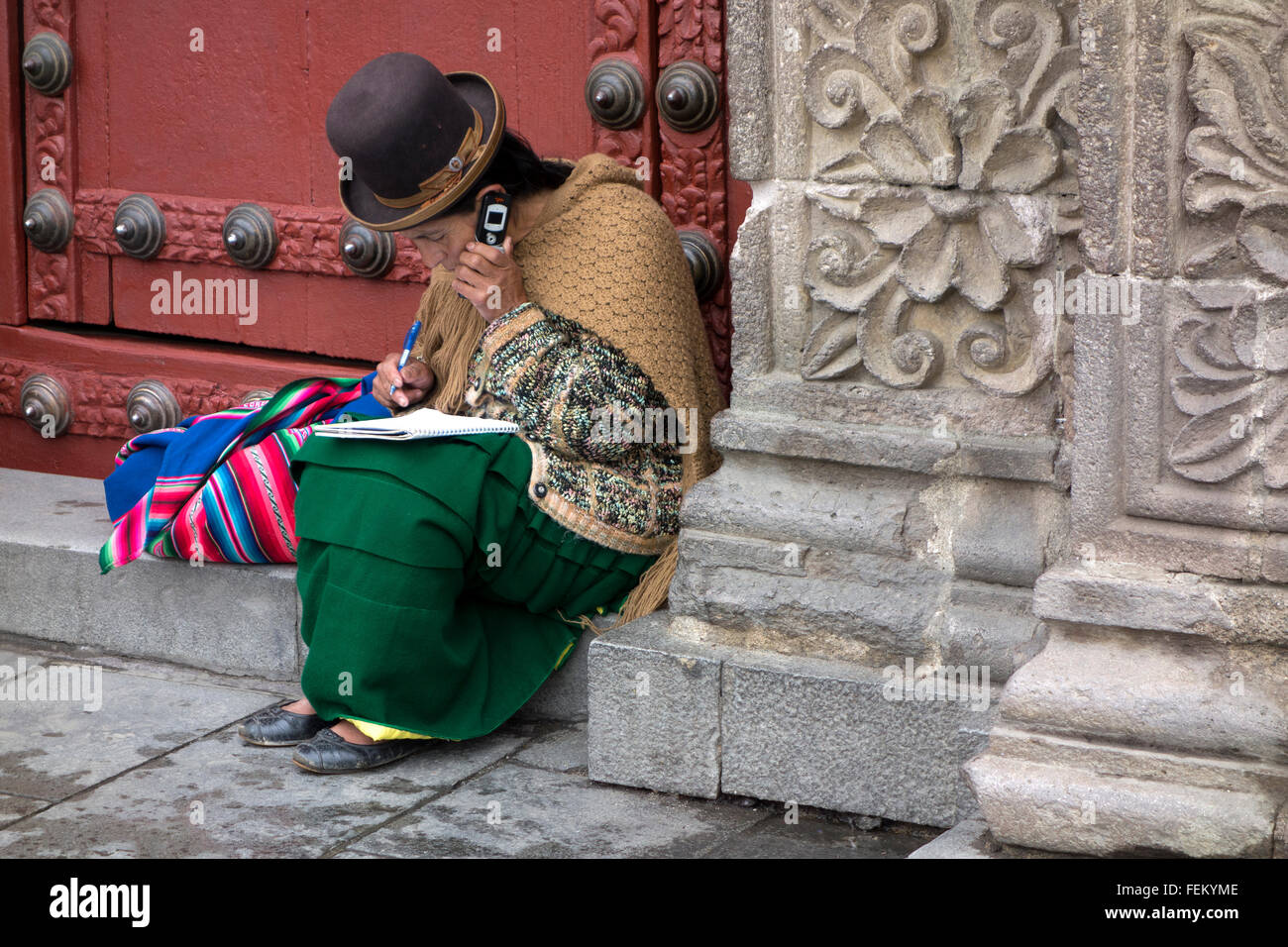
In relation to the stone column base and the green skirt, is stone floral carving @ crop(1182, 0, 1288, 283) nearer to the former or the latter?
the stone column base

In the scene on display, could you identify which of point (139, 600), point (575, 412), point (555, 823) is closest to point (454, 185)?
point (575, 412)

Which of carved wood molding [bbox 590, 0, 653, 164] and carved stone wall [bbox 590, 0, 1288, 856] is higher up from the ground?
carved wood molding [bbox 590, 0, 653, 164]

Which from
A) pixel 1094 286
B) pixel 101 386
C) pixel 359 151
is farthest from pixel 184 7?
pixel 1094 286

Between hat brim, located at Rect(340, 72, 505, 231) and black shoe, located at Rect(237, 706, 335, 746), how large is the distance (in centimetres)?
100

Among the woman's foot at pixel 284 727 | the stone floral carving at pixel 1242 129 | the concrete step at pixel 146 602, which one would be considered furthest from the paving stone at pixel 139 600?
the stone floral carving at pixel 1242 129

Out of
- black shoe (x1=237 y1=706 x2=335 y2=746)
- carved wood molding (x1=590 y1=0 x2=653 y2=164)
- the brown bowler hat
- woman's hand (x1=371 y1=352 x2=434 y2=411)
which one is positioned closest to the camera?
the brown bowler hat

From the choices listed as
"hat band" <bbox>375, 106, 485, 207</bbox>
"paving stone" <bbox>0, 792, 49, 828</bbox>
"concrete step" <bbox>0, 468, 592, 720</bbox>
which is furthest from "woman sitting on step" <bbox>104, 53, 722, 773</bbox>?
"paving stone" <bbox>0, 792, 49, 828</bbox>

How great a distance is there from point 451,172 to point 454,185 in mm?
26

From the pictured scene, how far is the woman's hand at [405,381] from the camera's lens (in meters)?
3.38

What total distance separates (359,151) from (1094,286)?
149cm

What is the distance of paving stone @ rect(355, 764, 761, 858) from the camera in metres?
2.81

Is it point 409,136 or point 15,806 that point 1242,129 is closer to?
point 409,136

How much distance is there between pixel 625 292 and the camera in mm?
3166

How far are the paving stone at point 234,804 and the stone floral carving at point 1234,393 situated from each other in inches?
61.8
